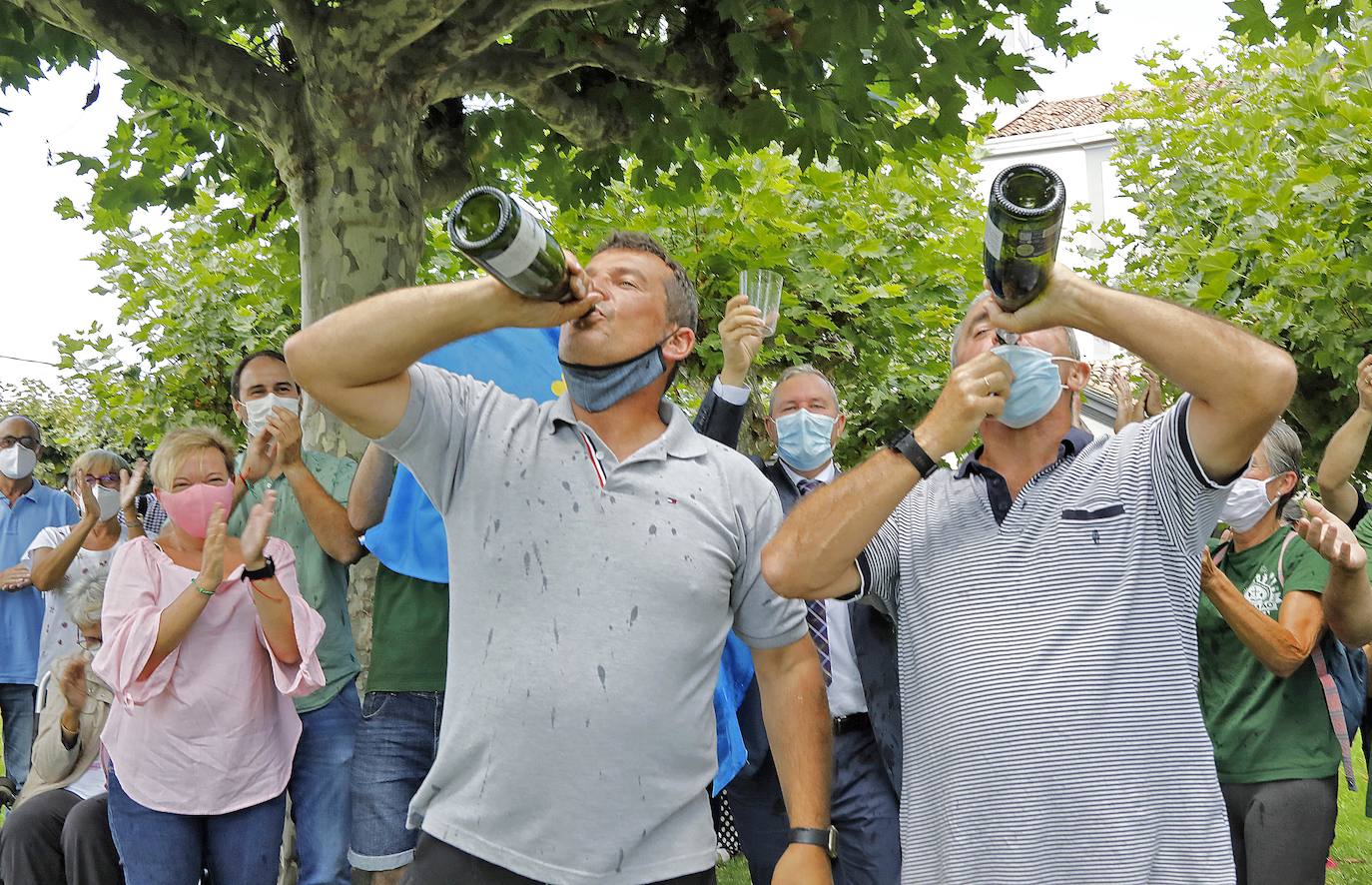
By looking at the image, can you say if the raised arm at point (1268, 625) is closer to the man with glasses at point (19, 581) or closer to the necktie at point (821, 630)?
the necktie at point (821, 630)

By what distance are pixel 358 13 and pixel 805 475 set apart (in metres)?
2.63

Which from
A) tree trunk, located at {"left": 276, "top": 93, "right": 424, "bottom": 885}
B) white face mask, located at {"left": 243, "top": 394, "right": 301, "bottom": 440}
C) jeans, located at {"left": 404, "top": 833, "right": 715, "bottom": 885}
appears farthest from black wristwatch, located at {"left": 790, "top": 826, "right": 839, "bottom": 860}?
tree trunk, located at {"left": 276, "top": 93, "right": 424, "bottom": 885}

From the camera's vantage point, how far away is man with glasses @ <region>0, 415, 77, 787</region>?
781cm

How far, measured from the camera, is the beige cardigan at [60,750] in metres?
5.19

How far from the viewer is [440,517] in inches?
165

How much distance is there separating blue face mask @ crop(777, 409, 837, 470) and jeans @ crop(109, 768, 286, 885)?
81.5 inches

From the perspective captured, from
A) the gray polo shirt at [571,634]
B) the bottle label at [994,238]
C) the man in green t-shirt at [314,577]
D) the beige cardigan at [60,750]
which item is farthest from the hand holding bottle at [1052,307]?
the beige cardigan at [60,750]

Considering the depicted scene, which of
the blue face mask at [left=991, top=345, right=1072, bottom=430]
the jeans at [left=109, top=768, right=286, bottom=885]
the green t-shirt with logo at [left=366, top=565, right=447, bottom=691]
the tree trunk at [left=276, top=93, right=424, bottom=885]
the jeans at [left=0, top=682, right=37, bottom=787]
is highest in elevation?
the tree trunk at [left=276, top=93, right=424, bottom=885]

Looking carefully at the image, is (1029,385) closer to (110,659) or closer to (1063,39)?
(110,659)

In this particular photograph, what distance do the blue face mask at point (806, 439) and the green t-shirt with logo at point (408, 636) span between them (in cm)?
130

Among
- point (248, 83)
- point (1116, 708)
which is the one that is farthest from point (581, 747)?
point (248, 83)

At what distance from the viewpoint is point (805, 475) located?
→ 4.68 metres

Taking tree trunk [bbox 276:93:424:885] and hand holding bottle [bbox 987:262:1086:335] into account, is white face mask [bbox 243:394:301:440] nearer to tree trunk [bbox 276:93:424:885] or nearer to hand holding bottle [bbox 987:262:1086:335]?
tree trunk [bbox 276:93:424:885]

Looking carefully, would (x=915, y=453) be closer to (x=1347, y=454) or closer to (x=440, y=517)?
(x=440, y=517)
